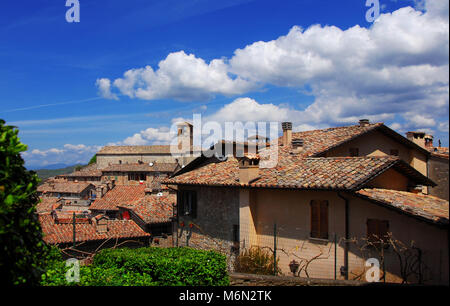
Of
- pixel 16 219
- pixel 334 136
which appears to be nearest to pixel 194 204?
pixel 334 136

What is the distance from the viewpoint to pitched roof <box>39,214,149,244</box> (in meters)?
16.7

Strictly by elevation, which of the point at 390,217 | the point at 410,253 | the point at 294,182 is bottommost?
the point at 410,253

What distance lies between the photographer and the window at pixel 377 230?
37.4 ft

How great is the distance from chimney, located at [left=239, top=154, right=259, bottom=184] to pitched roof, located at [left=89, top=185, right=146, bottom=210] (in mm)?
20902

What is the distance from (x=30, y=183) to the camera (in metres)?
4.92

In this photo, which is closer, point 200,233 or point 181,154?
point 200,233

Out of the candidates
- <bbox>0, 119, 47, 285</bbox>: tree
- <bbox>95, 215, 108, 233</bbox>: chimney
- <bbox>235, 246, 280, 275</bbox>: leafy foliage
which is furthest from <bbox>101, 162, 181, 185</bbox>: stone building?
<bbox>0, 119, 47, 285</bbox>: tree

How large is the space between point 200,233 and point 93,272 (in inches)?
410

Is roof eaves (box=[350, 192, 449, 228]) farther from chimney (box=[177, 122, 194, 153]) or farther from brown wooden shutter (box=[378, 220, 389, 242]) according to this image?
chimney (box=[177, 122, 194, 153])

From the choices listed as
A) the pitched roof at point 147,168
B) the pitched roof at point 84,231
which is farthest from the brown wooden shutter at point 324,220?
the pitched roof at point 147,168

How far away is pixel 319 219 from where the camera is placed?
13164 mm
